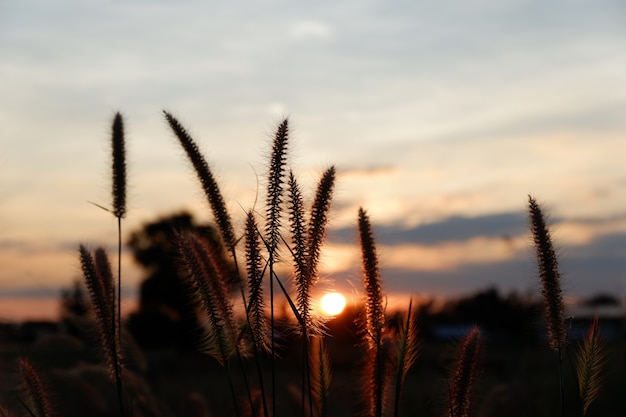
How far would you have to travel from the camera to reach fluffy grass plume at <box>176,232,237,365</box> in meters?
3.73

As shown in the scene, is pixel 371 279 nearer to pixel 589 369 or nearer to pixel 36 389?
pixel 589 369

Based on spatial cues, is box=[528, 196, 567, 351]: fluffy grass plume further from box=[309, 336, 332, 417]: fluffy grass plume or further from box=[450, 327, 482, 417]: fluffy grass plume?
box=[309, 336, 332, 417]: fluffy grass plume

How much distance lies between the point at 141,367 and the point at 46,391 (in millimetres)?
1770

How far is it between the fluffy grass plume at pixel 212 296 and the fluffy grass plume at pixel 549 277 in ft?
4.46

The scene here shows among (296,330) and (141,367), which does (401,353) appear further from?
(141,367)

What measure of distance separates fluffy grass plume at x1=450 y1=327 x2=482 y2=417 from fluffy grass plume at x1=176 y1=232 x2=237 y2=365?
992 mm

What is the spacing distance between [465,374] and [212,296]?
1.17m

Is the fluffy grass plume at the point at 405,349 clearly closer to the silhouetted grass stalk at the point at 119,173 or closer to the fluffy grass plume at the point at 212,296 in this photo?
the fluffy grass plume at the point at 212,296

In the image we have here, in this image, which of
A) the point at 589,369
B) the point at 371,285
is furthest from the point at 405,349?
the point at 589,369

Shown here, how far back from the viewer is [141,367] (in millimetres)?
5902

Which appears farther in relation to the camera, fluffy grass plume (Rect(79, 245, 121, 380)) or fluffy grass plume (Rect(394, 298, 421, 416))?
fluffy grass plume (Rect(79, 245, 121, 380))

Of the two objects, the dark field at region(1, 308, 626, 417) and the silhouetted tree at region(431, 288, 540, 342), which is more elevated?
the silhouetted tree at region(431, 288, 540, 342)

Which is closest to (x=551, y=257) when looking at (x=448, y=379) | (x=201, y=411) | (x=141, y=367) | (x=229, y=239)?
(x=448, y=379)

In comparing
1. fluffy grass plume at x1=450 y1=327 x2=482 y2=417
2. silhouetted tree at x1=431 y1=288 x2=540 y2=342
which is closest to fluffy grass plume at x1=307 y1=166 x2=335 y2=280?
fluffy grass plume at x1=450 y1=327 x2=482 y2=417
